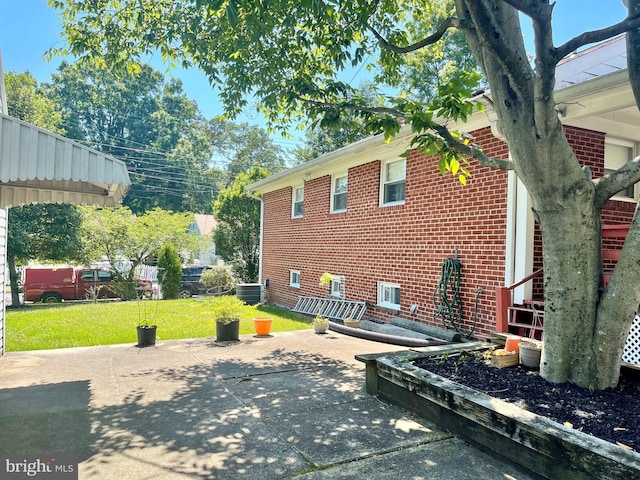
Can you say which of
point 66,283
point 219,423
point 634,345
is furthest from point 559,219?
point 66,283

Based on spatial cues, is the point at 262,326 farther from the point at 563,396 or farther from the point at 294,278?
the point at 294,278

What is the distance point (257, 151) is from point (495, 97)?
42.4m

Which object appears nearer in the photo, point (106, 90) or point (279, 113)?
point (279, 113)

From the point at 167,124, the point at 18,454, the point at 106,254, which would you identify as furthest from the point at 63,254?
the point at 167,124

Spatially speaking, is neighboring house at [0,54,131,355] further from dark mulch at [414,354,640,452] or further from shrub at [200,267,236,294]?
shrub at [200,267,236,294]

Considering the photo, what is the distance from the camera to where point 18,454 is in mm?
3084

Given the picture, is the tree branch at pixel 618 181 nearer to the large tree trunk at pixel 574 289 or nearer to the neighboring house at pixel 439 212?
the large tree trunk at pixel 574 289

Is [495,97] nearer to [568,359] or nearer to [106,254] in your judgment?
[568,359]

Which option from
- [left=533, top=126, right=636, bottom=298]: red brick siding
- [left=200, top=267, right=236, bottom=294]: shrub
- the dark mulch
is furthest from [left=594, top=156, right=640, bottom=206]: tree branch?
[left=200, top=267, right=236, bottom=294]: shrub

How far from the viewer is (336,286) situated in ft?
36.8

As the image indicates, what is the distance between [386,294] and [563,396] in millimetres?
5944

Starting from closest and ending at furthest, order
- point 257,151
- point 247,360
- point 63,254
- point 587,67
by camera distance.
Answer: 1. point 247,360
2. point 587,67
3. point 63,254
4. point 257,151

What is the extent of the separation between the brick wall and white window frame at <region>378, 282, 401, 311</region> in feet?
0.40

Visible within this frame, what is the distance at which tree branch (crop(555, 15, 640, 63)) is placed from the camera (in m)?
3.36
